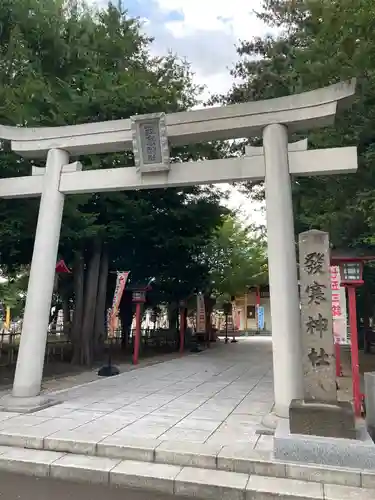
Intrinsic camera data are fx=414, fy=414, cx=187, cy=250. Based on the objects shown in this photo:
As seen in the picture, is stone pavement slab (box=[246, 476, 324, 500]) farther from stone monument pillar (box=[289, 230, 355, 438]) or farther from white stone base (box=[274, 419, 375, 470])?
stone monument pillar (box=[289, 230, 355, 438])

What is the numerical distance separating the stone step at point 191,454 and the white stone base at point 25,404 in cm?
134

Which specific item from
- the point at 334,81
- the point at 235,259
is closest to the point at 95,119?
the point at 334,81

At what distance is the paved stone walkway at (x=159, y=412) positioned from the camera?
5.52 meters

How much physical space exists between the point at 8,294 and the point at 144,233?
575 inches

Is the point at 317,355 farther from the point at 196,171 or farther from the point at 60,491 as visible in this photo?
the point at 196,171

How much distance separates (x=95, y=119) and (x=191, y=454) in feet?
33.4

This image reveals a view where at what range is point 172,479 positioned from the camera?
437cm

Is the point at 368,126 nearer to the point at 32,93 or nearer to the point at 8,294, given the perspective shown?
the point at 32,93

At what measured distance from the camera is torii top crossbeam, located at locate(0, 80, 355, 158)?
6.73m

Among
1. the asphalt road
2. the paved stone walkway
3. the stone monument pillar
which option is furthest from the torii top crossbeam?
the asphalt road

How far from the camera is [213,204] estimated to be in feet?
53.6

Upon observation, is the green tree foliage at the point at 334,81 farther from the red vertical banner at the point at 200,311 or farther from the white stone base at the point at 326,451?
the red vertical banner at the point at 200,311

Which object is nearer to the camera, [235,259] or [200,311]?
[200,311]

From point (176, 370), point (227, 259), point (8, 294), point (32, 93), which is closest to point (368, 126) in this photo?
point (32, 93)
